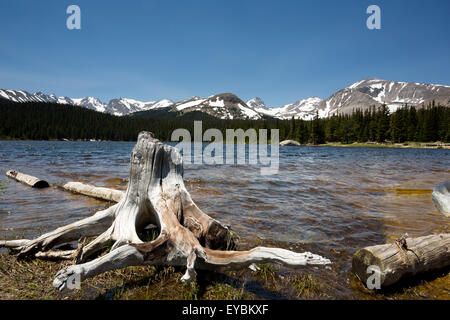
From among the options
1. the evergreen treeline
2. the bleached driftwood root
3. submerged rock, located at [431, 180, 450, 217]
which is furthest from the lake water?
the evergreen treeline

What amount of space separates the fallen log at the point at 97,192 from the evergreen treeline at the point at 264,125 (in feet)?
362

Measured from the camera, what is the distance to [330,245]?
558cm

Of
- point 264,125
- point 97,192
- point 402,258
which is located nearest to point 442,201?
point 402,258

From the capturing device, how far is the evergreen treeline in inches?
3644

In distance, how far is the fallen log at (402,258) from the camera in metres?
3.67

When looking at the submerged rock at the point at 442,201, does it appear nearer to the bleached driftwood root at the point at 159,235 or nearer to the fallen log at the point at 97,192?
the bleached driftwood root at the point at 159,235

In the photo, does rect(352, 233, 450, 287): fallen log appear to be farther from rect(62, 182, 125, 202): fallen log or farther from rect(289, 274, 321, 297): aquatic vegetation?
rect(62, 182, 125, 202): fallen log

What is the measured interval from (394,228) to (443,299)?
139 inches

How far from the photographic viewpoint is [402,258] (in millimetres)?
3779

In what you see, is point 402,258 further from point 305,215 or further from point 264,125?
point 264,125

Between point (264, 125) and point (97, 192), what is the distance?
13676cm
